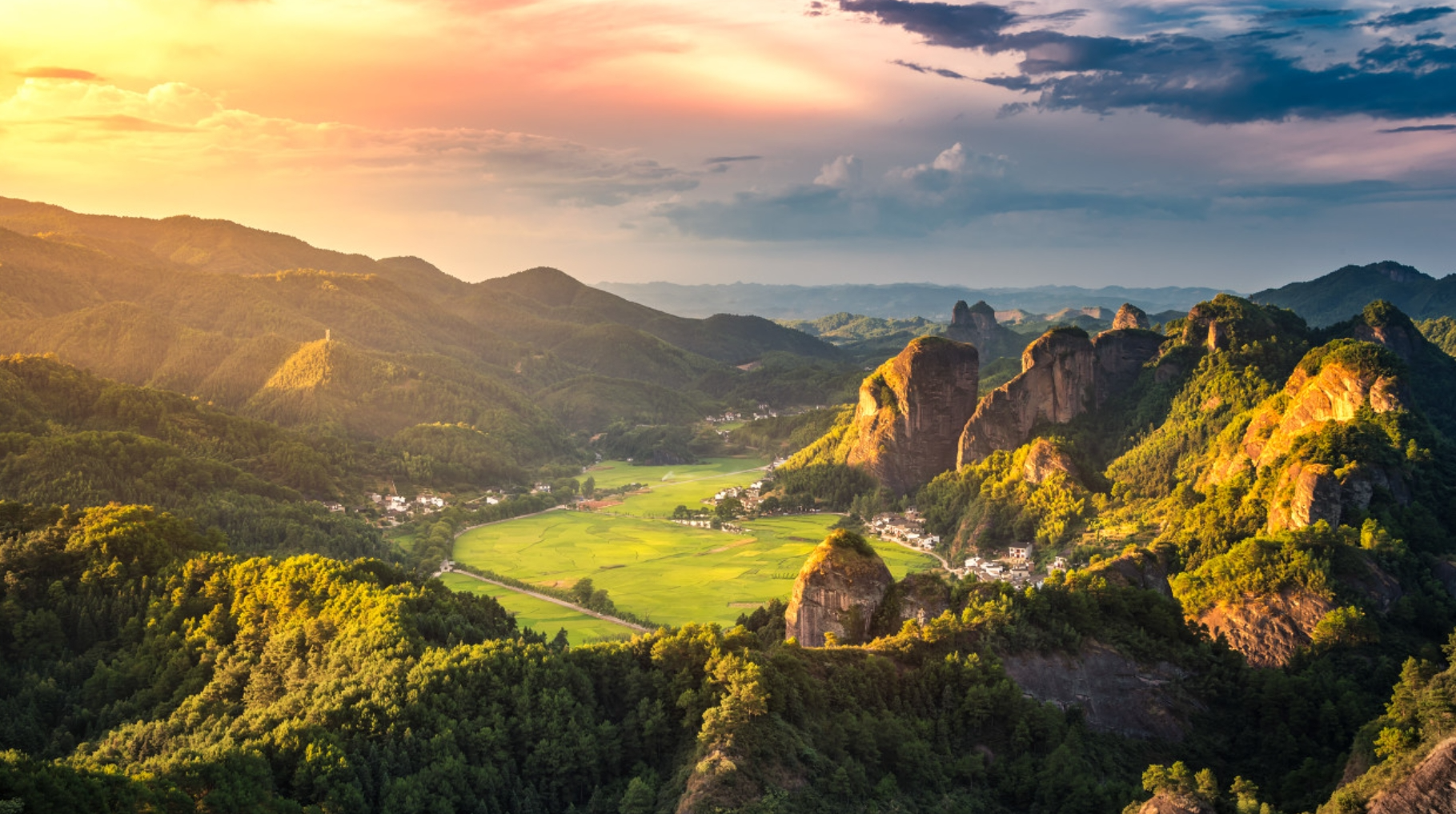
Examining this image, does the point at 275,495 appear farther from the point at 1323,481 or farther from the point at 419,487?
the point at 1323,481

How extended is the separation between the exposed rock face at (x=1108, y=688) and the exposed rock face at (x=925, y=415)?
8056 centimetres

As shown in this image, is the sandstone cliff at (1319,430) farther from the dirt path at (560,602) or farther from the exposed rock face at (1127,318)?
the exposed rock face at (1127,318)

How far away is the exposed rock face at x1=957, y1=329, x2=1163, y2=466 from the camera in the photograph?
120 meters

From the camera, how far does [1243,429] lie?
92500 millimetres

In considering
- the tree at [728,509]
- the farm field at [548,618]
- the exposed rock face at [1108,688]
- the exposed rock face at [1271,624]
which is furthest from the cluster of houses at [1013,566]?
the tree at [728,509]

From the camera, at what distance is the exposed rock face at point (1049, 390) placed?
120 meters

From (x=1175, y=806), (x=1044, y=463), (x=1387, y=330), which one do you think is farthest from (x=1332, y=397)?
(x=1175, y=806)

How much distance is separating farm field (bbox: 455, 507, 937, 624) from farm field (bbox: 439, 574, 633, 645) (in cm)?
448

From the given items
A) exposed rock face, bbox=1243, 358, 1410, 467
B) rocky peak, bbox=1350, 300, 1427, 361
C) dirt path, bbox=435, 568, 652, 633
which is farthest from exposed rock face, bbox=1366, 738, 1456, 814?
rocky peak, bbox=1350, 300, 1427, 361

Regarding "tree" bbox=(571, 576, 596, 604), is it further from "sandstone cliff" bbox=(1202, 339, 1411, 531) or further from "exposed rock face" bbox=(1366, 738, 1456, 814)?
"exposed rock face" bbox=(1366, 738, 1456, 814)

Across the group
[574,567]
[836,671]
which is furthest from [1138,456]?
[836,671]

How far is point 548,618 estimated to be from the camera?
83562mm

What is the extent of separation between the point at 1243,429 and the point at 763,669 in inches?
2810

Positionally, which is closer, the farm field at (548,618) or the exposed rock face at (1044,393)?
the farm field at (548,618)
